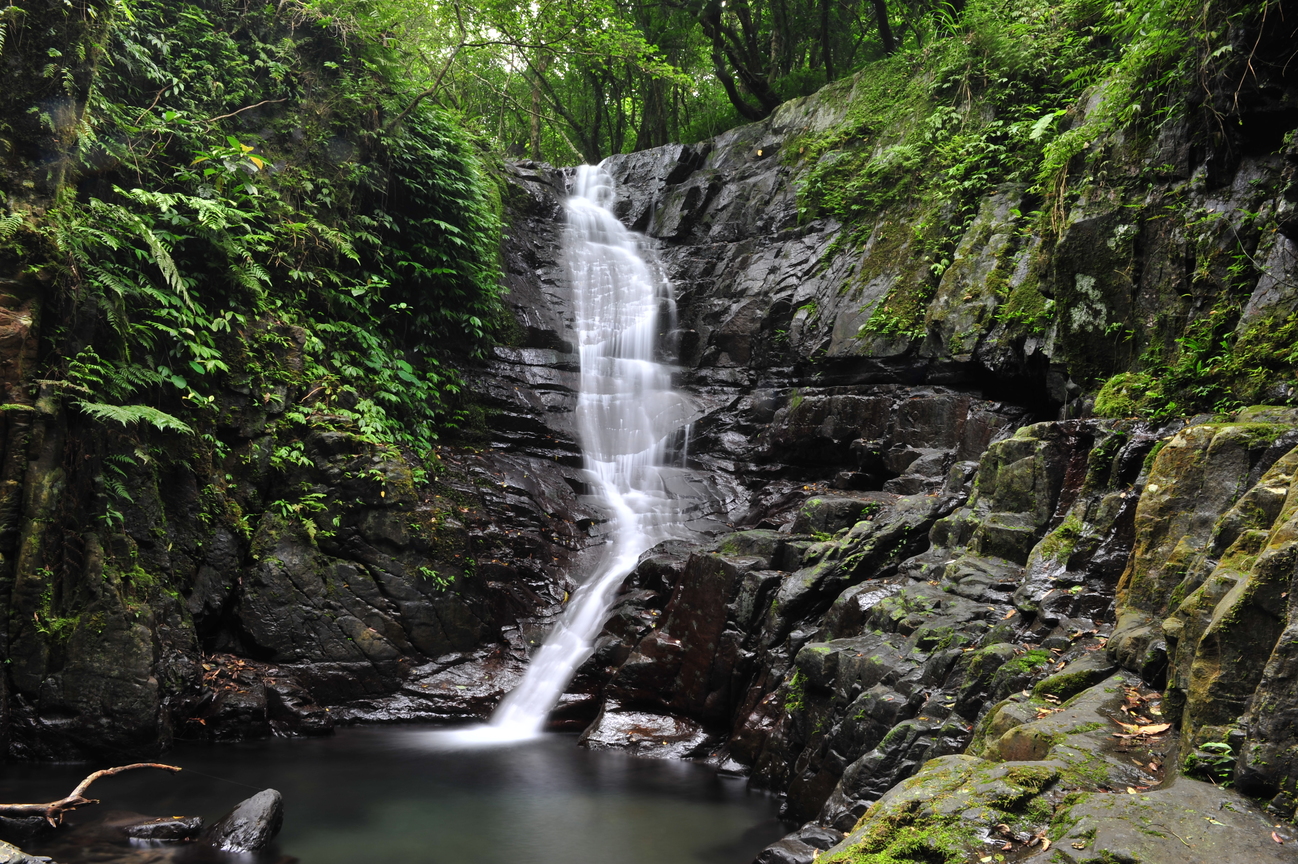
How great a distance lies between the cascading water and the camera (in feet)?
32.9

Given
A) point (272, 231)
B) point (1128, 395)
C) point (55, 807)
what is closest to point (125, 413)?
point (55, 807)

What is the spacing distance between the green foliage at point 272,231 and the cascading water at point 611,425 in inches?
106

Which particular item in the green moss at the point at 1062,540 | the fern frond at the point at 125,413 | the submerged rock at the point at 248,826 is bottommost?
the submerged rock at the point at 248,826

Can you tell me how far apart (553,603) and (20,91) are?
8613 millimetres

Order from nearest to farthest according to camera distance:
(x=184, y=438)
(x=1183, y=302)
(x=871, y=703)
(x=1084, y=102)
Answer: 1. (x=871, y=703)
2. (x=1183, y=302)
3. (x=184, y=438)
4. (x=1084, y=102)

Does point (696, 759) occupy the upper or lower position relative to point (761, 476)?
lower

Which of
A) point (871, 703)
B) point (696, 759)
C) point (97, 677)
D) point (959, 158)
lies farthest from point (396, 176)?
point (871, 703)

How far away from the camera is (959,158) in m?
12.6

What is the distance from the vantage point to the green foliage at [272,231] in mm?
8156

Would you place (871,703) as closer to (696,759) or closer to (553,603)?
(696,759)

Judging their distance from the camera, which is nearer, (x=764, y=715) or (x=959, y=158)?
(x=764, y=715)

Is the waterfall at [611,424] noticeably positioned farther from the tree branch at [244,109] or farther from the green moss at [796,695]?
the tree branch at [244,109]

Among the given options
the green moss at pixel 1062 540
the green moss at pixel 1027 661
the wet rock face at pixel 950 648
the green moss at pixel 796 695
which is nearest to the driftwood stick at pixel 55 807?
the wet rock face at pixel 950 648

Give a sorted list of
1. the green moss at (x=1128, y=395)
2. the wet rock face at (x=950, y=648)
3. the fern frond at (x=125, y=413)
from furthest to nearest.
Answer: the fern frond at (x=125, y=413)
the green moss at (x=1128, y=395)
the wet rock face at (x=950, y=648)
